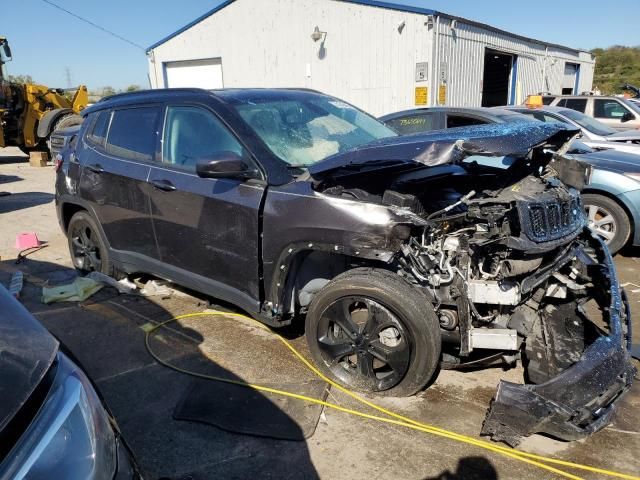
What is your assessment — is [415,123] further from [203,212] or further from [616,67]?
[616,67]

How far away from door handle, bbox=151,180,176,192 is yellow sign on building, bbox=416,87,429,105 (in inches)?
411

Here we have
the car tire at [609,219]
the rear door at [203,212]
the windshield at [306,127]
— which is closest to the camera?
the rear door at [203,212]

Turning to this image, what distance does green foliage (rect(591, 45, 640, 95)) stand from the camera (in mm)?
47031

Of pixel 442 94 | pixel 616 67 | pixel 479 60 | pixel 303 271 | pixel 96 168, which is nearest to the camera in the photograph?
pixel 303 271

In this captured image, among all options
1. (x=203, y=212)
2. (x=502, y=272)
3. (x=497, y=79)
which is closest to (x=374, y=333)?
(x=502, y=272)

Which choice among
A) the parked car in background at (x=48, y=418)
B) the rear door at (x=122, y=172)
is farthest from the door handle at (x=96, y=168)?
the parked car in background at (x=48, y=418)

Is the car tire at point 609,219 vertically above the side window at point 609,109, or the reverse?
the side window at point 609,109

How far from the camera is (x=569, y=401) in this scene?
7.84 feet

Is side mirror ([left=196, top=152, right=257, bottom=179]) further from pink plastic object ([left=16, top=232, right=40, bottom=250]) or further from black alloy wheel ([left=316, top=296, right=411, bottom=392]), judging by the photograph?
pink plastic object ([left=16, top=232, right=40, bottom=250])

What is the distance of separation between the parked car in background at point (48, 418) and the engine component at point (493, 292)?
194 centimetres

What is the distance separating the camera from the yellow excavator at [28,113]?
50.9 ft

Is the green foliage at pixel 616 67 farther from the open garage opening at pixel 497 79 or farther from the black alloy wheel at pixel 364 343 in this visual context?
the black alloy wheel at pixel 364 343

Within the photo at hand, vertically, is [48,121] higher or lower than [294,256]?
higher

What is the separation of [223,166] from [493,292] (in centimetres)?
176
